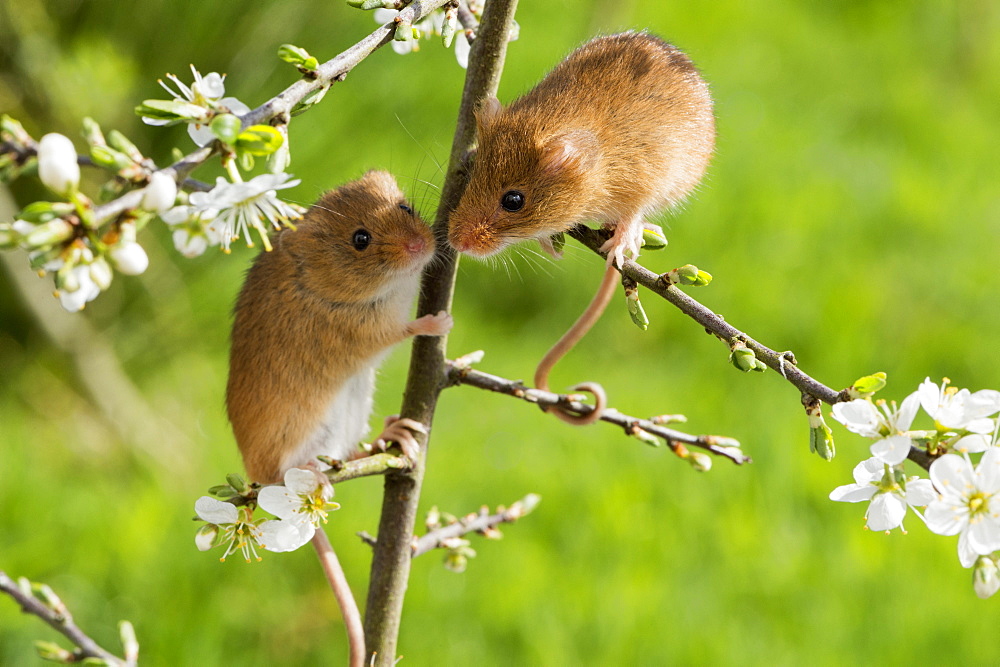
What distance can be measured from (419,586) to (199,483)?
1536mm

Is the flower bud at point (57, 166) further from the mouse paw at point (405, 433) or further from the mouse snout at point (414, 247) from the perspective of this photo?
the mouse snout at point (414, 247)

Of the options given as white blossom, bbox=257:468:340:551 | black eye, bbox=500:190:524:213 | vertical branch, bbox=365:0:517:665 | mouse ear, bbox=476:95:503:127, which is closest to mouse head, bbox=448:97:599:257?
black eye, bbox=500:190:524:213

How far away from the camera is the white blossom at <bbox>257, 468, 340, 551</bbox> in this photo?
168cm

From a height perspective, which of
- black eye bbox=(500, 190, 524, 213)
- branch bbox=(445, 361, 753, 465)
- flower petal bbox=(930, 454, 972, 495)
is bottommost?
flower petal bbox=(930, 454, 972, 495)


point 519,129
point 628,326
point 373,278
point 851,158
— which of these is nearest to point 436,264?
point 373,278

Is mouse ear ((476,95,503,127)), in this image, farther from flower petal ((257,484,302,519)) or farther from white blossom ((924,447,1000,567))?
white blossom ((924,447,1000,567))

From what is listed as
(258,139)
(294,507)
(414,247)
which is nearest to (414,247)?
(414,247)

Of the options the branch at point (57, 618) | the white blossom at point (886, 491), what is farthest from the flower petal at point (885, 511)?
the branch at point (57, 618)

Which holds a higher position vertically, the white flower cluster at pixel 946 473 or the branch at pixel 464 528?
the branch at pixel 464 528

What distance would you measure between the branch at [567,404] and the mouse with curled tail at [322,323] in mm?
445

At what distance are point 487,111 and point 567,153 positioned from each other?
0.44 metres

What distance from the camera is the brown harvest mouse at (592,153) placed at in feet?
7.63

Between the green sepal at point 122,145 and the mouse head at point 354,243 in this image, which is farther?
the mouse head at point 354,243

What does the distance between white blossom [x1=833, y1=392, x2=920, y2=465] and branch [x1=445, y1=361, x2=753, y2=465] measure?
53 cm
